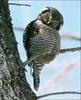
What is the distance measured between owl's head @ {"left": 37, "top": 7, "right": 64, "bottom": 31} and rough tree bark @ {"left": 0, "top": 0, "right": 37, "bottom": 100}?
38cm

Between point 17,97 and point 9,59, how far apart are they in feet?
0.54

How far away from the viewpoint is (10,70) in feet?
4.21

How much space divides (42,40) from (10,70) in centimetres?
43

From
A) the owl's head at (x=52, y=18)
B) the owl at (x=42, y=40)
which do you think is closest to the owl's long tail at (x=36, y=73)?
the owl at (x=42, y=40)

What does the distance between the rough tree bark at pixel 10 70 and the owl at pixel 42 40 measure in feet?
0.89

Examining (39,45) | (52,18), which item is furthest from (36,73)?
(52,18)

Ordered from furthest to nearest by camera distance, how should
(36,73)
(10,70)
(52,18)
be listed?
1. (52,18)
2. (36,73)
3. (10,70)

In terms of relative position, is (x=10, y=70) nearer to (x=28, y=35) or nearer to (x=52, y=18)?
(x=28, y=35)

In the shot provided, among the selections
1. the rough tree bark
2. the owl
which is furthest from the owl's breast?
the rough tree bark

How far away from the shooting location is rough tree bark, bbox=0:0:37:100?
1240 millimetres

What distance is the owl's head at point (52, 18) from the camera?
1721mm

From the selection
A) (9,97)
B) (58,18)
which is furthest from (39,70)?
(9,97)

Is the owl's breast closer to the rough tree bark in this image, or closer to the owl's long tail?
the owl's long tail

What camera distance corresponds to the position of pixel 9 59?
130 centimetres
